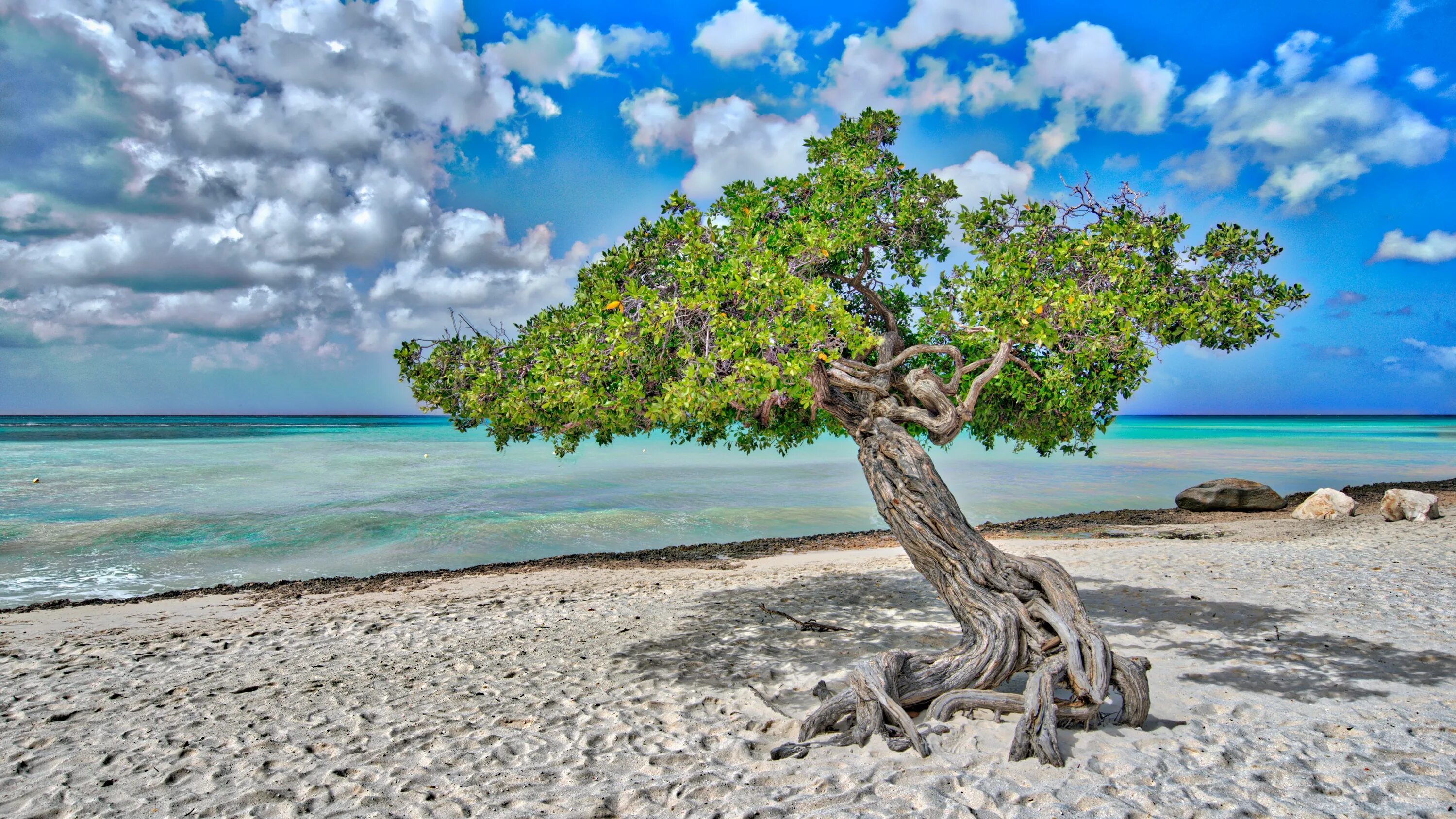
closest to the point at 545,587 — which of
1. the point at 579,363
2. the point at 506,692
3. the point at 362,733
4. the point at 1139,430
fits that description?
the point at 506,692

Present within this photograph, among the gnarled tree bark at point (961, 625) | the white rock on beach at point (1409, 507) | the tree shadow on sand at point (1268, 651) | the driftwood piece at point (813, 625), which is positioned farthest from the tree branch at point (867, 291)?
the white rock on beach at point (1409, 507)

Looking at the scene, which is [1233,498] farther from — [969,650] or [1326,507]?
[969,650]

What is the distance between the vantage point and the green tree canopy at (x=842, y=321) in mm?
5441

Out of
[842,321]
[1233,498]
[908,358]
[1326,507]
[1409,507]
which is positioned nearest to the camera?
[842,321]

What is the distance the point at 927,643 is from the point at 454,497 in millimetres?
20831

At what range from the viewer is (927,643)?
7.65 meters

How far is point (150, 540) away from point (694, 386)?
1782 centimetres

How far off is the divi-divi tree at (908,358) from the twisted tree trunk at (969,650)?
17 mm

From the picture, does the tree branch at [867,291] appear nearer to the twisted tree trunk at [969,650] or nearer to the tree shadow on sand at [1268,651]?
the twisted tree trunk at [969,650]

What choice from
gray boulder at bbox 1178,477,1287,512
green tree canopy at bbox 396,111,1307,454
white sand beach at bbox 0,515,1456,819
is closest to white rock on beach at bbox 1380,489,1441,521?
gray boulder at bbox 1178,477,1287,512

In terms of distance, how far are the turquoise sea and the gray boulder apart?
9.97 ft

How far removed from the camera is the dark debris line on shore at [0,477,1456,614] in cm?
1161

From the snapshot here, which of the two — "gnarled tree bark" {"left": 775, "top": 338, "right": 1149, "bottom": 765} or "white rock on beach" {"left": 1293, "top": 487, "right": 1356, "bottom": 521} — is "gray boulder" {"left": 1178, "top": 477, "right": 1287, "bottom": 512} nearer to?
"white rock on beach" {"left": 1293, "top": 487, "right": 1356, "bottom": 521}

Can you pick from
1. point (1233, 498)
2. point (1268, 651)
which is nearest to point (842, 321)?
point (1268, 651)
